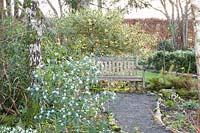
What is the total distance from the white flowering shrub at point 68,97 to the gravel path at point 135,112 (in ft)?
2.94

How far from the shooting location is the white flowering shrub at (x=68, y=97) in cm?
571

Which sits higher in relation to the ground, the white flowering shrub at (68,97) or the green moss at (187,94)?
the white flowering shrub at (68,97)

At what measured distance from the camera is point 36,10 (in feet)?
22.7

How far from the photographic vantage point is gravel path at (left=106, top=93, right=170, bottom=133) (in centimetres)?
675

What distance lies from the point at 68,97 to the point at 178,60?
11.1m

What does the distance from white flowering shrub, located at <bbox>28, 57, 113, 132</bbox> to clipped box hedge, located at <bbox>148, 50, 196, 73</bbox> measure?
9.69 meters

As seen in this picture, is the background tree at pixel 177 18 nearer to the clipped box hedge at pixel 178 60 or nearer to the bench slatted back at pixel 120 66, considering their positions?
the clipped box hedge at pixel 178 60

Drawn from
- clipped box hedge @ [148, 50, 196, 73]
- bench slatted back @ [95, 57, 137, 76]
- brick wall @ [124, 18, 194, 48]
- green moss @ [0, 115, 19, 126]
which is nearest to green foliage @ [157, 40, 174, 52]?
brick wall @ [124, 18, 194, 48]

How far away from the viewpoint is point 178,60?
16375mm

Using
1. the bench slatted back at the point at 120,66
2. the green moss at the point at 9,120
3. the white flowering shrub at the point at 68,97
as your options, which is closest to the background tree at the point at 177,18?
the bench slatted back at the point at 120,66

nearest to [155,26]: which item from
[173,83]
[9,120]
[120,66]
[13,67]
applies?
[120,66]

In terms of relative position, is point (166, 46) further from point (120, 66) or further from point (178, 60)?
point (120, 66)

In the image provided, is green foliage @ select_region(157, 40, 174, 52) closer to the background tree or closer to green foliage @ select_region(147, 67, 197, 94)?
the background tree

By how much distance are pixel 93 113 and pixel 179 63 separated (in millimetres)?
10989
